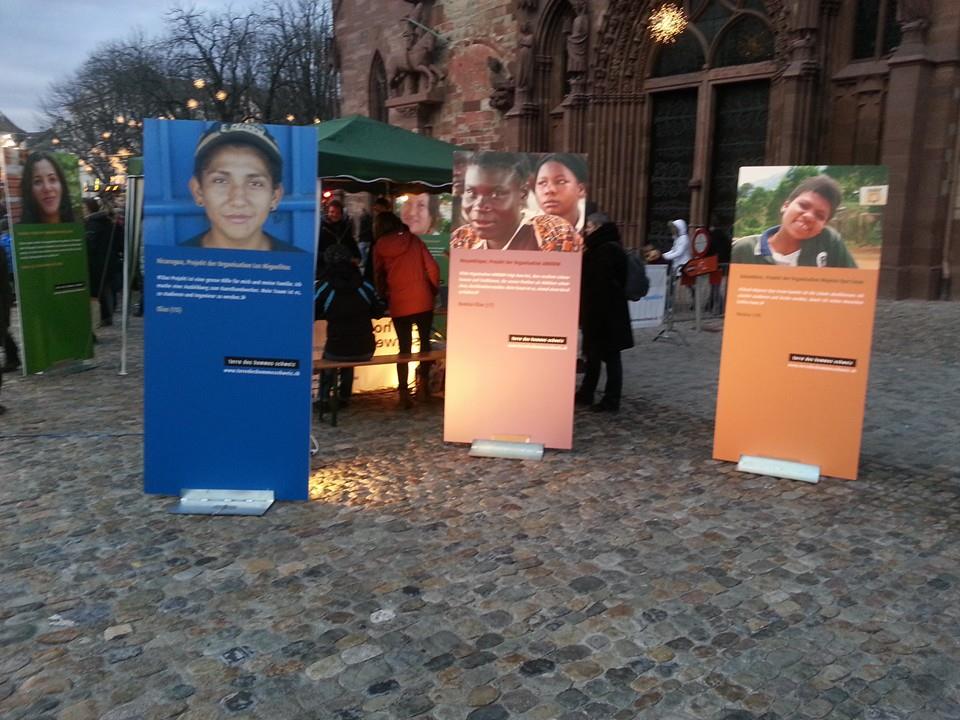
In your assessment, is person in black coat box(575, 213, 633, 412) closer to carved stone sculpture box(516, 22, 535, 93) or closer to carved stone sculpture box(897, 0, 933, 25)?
carved stone sculpture box(897, 0, 933, 25)

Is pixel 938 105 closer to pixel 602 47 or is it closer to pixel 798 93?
pixel 798 93

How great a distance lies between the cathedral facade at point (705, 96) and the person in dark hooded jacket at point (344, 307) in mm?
10316

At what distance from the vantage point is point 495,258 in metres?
5.97

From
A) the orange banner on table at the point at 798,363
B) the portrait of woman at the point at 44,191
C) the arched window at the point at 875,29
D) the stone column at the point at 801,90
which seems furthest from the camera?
the stone column at the point at 801,90

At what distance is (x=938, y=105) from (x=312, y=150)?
12486 millimetres

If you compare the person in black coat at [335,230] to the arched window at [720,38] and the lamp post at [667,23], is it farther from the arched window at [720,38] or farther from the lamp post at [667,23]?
the lamp post at [667,23]

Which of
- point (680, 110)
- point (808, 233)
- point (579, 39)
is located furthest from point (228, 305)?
point (579, 39)

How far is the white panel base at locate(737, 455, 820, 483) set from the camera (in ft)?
18.1

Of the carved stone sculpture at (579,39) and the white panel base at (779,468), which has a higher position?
the carved stone sculpture at (579,39)

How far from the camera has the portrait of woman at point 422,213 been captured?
12688 mm

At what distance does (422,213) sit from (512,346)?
699 centimetres

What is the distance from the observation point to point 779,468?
562 centimetres

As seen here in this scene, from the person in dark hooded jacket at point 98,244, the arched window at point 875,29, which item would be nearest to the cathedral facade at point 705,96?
the arched window at point 875,29

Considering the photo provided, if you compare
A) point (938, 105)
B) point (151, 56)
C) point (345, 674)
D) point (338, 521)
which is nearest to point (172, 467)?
point (338, 521)
